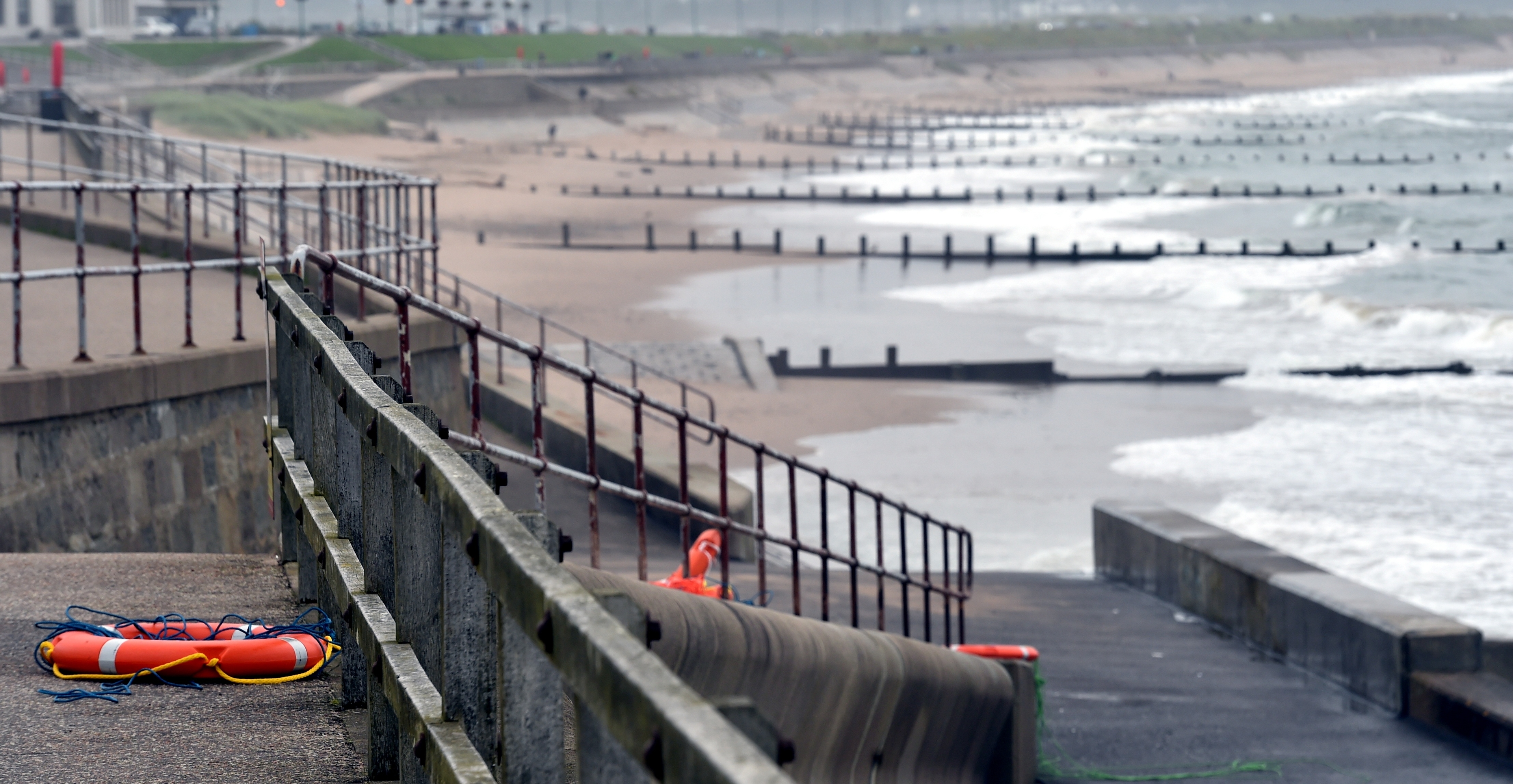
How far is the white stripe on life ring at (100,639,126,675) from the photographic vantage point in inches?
170

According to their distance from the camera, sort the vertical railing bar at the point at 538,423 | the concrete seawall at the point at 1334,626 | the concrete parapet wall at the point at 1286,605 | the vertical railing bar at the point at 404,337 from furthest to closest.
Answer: the concrete parapet wall at the point at 1286,605, the concrete seawall at the point at 1334,626, the vertical railing bar at the point at 538,423, the vertical railing bar at the point at 404,337

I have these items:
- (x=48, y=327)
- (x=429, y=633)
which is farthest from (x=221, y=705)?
(x=48, y=327)

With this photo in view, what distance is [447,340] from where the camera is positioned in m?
11.8

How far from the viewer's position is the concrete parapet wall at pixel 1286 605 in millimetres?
9250

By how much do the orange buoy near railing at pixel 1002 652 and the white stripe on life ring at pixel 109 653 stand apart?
193 inches

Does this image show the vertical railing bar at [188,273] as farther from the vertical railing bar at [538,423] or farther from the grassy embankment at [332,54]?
the grassy embankment at [332,54]

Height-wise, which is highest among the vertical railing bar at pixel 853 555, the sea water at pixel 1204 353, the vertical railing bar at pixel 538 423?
the vertical railing bar at pixel 538 423

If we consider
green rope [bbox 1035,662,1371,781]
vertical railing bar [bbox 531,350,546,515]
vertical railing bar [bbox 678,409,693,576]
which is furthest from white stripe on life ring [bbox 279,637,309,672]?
green rope [bbox 1035,662,1371,781]

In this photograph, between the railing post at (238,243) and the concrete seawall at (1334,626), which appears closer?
the railing post at (238,243)

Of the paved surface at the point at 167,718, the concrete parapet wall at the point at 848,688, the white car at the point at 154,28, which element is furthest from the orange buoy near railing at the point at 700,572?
the white car at the point at 154,28

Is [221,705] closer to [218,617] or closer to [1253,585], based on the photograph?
[218,617]

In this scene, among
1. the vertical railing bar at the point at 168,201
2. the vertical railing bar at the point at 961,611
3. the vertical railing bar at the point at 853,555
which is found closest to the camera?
the vertical railing bar at the point at 853,555

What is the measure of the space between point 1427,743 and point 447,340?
719cm

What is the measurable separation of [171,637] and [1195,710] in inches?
264
